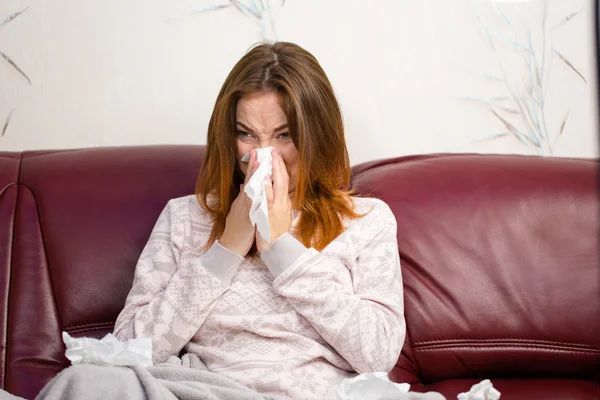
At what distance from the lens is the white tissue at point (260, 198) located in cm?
142

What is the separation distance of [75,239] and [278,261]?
0.53m

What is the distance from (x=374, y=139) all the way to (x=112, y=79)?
0.74m

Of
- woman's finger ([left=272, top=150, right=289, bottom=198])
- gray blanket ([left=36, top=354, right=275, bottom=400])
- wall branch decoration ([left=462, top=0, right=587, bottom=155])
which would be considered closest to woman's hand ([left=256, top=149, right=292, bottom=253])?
woman's finger ([left=272, top=150, right=289, bottom=198])

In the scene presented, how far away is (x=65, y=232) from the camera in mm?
1661

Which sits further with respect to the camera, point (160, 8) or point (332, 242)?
point (160, 8)

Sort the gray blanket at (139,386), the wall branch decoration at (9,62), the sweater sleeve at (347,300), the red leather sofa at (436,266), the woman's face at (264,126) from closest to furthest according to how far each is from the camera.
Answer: the gray blanket at (139,386)
the sweater sleeve at (347,300)
the woman's face at (264,126)
the red leather sofa at (436,266)
the wall branch decoration at (9,62)

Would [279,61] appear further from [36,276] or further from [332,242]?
[36,276]

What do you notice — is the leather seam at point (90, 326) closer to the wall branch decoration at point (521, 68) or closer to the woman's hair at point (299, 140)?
the woman's hair at point (299, 140)

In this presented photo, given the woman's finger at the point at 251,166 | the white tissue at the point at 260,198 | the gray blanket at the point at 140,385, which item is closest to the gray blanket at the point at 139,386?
the gray blanket at the point at 140,385

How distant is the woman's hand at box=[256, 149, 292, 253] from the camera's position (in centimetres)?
148

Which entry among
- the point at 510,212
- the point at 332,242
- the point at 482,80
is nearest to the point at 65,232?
the point at 332,242

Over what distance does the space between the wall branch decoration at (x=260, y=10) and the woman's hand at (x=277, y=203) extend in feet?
1.88

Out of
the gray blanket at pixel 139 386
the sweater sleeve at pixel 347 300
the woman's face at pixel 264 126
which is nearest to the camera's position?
the gray blanket at pixel 139 386

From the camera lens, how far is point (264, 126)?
150cm
